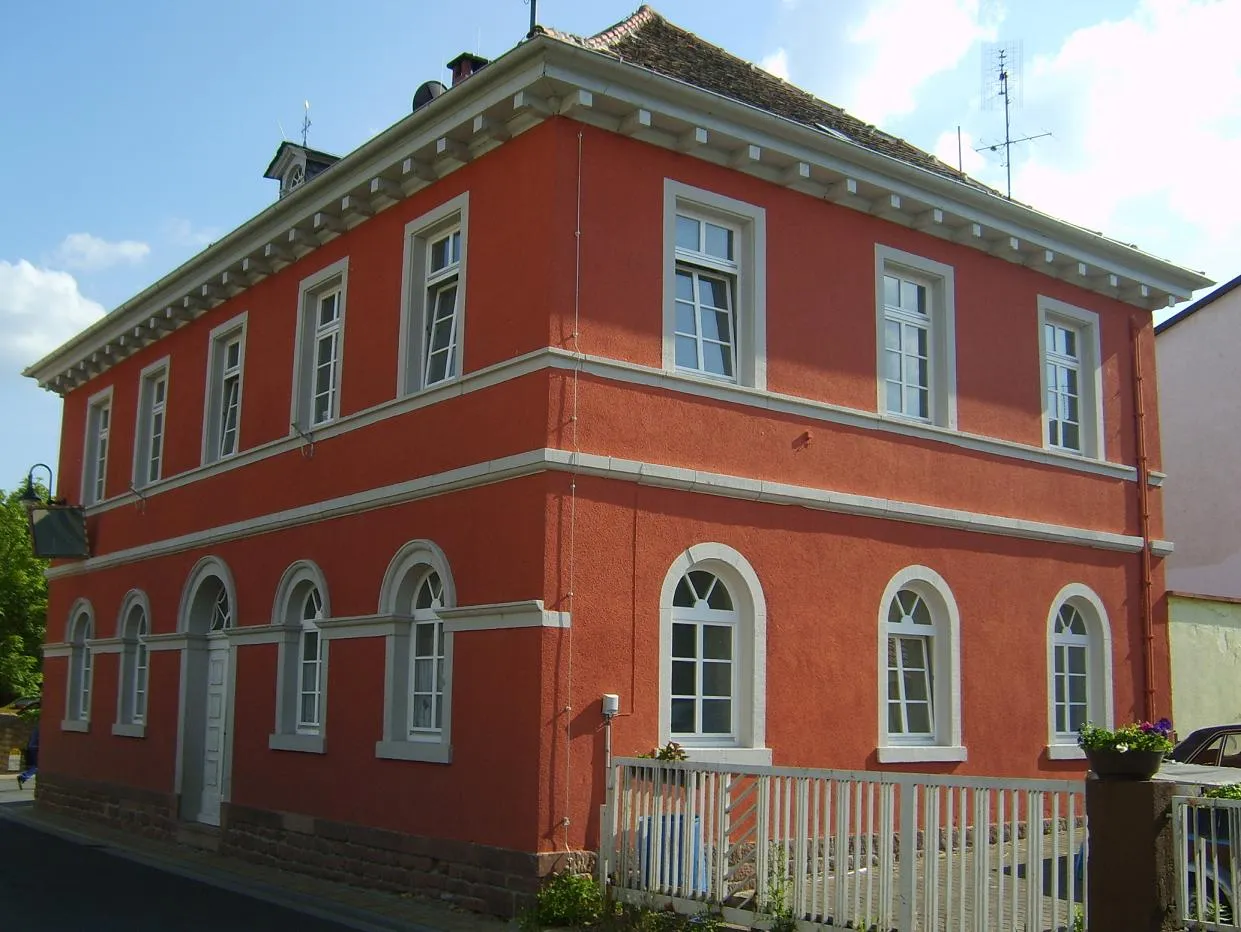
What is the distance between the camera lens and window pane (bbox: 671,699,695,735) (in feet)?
40.5

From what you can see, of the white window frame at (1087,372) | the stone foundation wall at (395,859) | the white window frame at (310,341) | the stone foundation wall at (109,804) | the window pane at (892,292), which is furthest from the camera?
the stone foundation wall at (109,804)

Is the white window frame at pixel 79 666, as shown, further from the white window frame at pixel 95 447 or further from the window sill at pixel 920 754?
the window sill at pixel 920 754

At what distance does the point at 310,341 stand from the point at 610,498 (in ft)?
18.8

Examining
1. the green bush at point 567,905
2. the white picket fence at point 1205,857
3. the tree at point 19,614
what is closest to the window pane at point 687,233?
the green bush at point 567,905

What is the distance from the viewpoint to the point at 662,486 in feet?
40.5

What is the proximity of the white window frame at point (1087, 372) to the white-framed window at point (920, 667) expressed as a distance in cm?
315

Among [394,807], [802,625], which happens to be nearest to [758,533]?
[802,625]

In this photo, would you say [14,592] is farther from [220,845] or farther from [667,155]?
[667,155]

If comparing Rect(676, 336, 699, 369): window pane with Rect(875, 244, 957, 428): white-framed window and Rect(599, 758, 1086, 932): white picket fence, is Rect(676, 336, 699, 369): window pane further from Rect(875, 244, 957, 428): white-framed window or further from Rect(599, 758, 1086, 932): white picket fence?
Rect(599, 758, 1086, 932): white picket fence

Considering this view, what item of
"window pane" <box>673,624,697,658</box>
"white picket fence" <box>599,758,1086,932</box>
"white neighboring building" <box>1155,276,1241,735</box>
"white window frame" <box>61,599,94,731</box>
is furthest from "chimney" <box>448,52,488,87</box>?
"white neighboring building" <box>1155,276,1241,735</box>

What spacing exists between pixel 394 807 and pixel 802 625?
14.0ft

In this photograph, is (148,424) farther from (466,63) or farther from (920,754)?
(920,754)

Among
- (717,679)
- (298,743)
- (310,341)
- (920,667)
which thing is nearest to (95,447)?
(310,341)

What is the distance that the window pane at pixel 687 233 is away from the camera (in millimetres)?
13148
